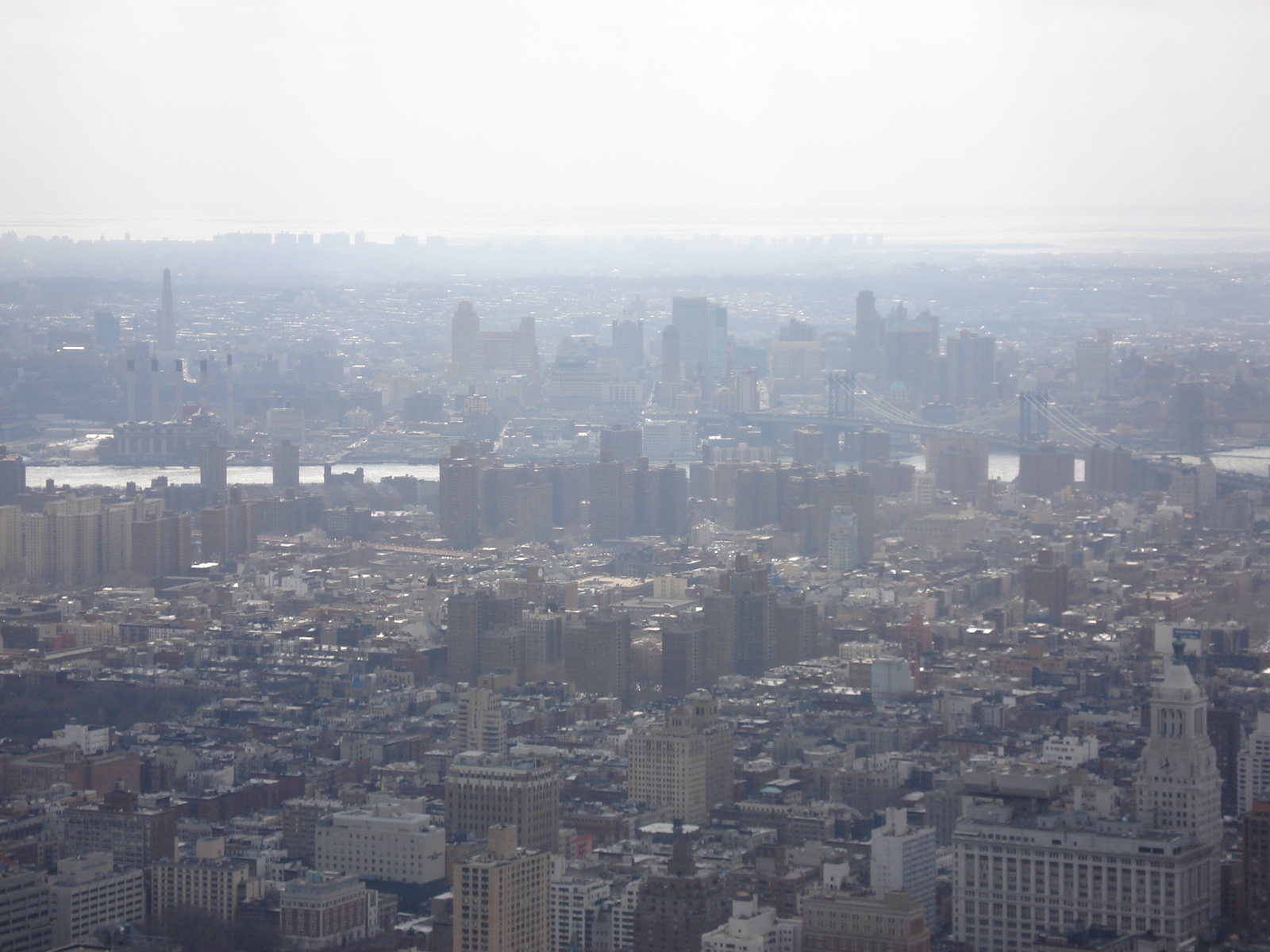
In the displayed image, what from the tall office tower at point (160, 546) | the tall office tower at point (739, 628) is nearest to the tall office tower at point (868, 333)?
the tall office tower at point (160, 546)

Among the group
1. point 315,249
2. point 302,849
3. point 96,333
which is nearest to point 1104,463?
point 315,249

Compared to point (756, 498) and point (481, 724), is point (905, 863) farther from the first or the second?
point (756, 498)

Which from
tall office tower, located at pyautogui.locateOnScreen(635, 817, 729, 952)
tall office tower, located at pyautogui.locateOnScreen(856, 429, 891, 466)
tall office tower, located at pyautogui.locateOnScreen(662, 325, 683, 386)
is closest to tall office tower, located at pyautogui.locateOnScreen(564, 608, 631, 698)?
tall office tower, located at pyautogui.locateOnScreen(635, 817, 729, 952)

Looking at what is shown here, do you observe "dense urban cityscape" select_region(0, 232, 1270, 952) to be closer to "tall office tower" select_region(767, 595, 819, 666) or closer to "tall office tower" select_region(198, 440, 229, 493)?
"tall office tower" select_region(767, 595, 819, 666)

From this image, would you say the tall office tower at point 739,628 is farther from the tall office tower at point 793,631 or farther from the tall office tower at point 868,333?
the tall office tower at point 868,333

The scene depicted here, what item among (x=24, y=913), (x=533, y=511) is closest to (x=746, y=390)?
(x=533, y=511)

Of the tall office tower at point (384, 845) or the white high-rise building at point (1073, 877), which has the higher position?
the white high-rise building at point (1073, 877)

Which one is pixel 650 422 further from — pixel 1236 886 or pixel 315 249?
pixel 1236 886
